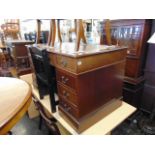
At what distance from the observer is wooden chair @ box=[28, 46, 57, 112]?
1.09m

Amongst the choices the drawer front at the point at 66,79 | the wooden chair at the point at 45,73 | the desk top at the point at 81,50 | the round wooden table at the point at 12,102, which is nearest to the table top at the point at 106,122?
the wooden chair at the point at 45,73

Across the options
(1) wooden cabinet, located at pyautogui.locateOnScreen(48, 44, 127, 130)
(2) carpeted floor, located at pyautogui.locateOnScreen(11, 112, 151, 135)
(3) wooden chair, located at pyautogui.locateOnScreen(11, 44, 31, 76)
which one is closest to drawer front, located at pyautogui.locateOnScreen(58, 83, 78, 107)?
(1) wooden cabinet, located at pyautogui.locateOnScreen(48, 44, 127, 130)

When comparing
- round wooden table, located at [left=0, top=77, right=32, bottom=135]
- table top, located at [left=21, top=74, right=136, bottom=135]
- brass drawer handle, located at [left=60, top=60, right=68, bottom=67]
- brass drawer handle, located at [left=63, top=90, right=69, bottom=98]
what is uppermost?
brass drawer handle, located at [left=60, top=60, right=68, bottom=67]

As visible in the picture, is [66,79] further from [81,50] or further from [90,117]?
[90,117]


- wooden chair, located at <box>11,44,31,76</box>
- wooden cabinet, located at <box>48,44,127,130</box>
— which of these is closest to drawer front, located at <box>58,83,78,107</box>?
wooden cabinet, located at <box>48,44,127,130</box>

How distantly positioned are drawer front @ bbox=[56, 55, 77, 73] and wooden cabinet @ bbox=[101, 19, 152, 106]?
106cm

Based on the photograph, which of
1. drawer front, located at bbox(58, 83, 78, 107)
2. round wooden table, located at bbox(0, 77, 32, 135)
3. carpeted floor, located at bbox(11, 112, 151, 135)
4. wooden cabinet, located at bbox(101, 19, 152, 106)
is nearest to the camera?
round wooden table, located at bbox(0, 77, 32, 135)

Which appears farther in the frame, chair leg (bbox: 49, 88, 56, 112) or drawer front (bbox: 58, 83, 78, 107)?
chair leg (bbox: 49, 88, 56, 112)

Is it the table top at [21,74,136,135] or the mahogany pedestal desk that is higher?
the mahogany pedestal desk

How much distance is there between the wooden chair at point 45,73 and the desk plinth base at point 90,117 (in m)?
0.18

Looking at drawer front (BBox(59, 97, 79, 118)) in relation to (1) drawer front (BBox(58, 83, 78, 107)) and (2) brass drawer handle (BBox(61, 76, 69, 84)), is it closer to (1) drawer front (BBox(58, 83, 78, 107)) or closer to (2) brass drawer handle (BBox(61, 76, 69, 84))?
(1) drawer front (BBox(58, 83, 78, 107))

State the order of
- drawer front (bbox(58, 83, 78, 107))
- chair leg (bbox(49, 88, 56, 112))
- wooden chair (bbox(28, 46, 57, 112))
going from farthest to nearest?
chair leg (bbox(49, 88, 56, 112)) < wooden chair (bbox(28, 46, 57, 112)) < drawer front (bbox(58, 83, 78, 107))

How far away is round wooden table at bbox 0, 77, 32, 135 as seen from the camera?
1.80 feet
